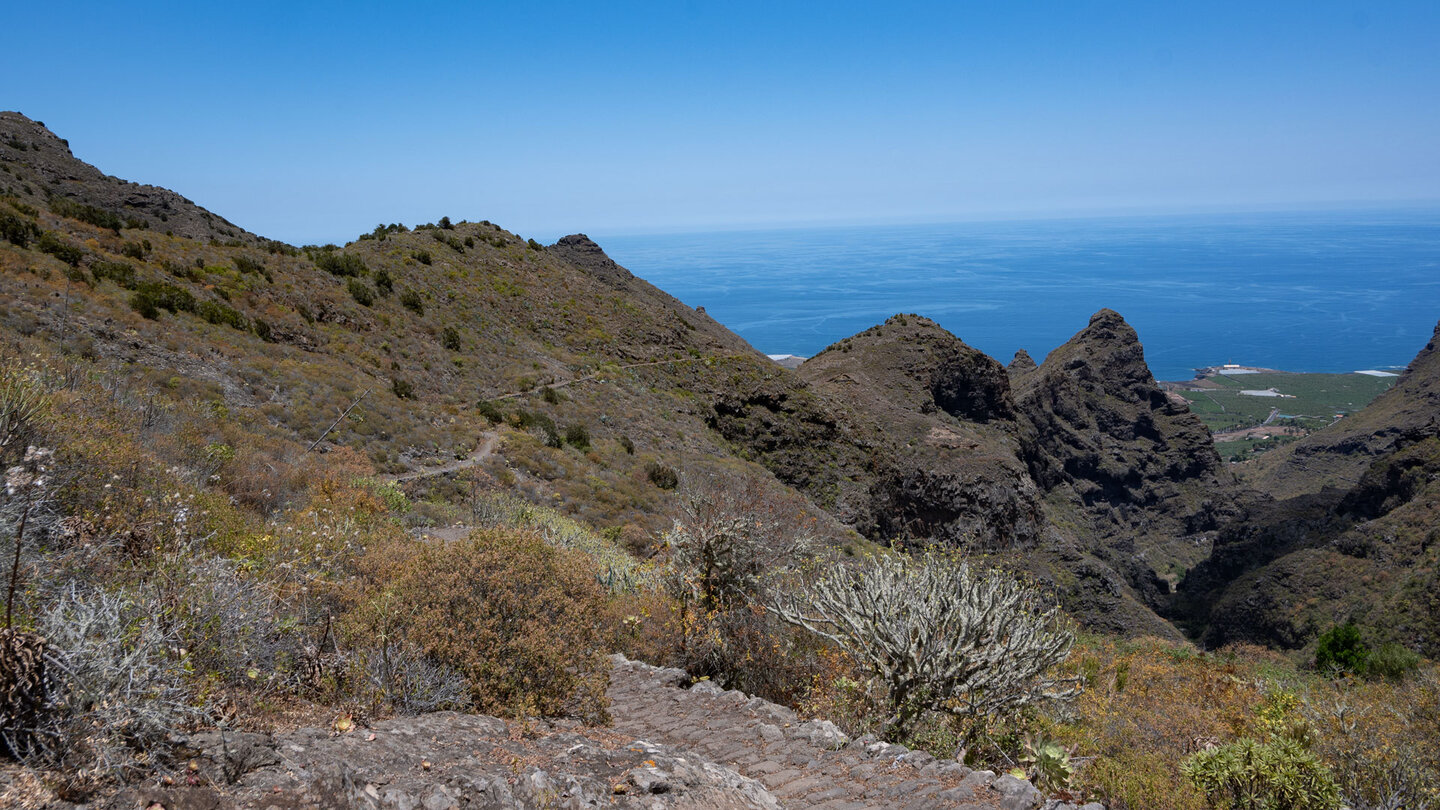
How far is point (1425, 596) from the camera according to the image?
22344 millimetres

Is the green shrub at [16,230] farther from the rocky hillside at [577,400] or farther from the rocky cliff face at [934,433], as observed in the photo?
the rocky cliff face at [934,433]

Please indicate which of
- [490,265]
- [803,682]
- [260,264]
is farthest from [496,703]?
[490,265]

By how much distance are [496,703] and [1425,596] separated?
30.4 m

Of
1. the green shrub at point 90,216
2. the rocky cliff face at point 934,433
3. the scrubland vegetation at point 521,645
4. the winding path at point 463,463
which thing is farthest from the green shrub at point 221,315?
the rocky cliff face at point 934,433

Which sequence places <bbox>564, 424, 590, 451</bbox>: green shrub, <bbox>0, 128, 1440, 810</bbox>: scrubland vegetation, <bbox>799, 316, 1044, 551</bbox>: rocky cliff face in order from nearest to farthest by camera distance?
<bbox>0, 128, 1440, 810</bbox>: scrubland vegetation, <bbox>564, 424, 590, 451</bbox>: green shrub, <bbox>799, 316, 1044, 551</bbox>: rocky cliff face

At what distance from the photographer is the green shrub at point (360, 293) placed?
2641 centimetres

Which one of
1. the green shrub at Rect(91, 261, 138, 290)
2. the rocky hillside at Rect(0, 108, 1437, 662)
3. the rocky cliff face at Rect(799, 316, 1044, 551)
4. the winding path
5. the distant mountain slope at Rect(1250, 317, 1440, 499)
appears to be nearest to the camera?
the winding path

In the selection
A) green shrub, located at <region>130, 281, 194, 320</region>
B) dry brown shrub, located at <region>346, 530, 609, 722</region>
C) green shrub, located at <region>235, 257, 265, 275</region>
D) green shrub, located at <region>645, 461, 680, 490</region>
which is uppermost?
green shrub, located at <region>235, 257, 265, 275</region>

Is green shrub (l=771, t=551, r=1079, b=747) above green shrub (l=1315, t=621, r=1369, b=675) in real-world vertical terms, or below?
above

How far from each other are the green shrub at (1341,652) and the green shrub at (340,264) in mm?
32281

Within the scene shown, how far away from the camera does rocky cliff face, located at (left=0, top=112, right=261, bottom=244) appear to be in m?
36.2

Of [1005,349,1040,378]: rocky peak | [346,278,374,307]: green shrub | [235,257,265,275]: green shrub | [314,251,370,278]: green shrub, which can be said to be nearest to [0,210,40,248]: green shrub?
[235,257,265,275]: green shrub

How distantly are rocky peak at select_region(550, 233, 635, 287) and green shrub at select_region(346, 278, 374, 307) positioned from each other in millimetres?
25827

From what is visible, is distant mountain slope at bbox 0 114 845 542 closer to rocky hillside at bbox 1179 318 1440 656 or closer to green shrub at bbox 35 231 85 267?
green shrub at bbox 35 231 85 267
